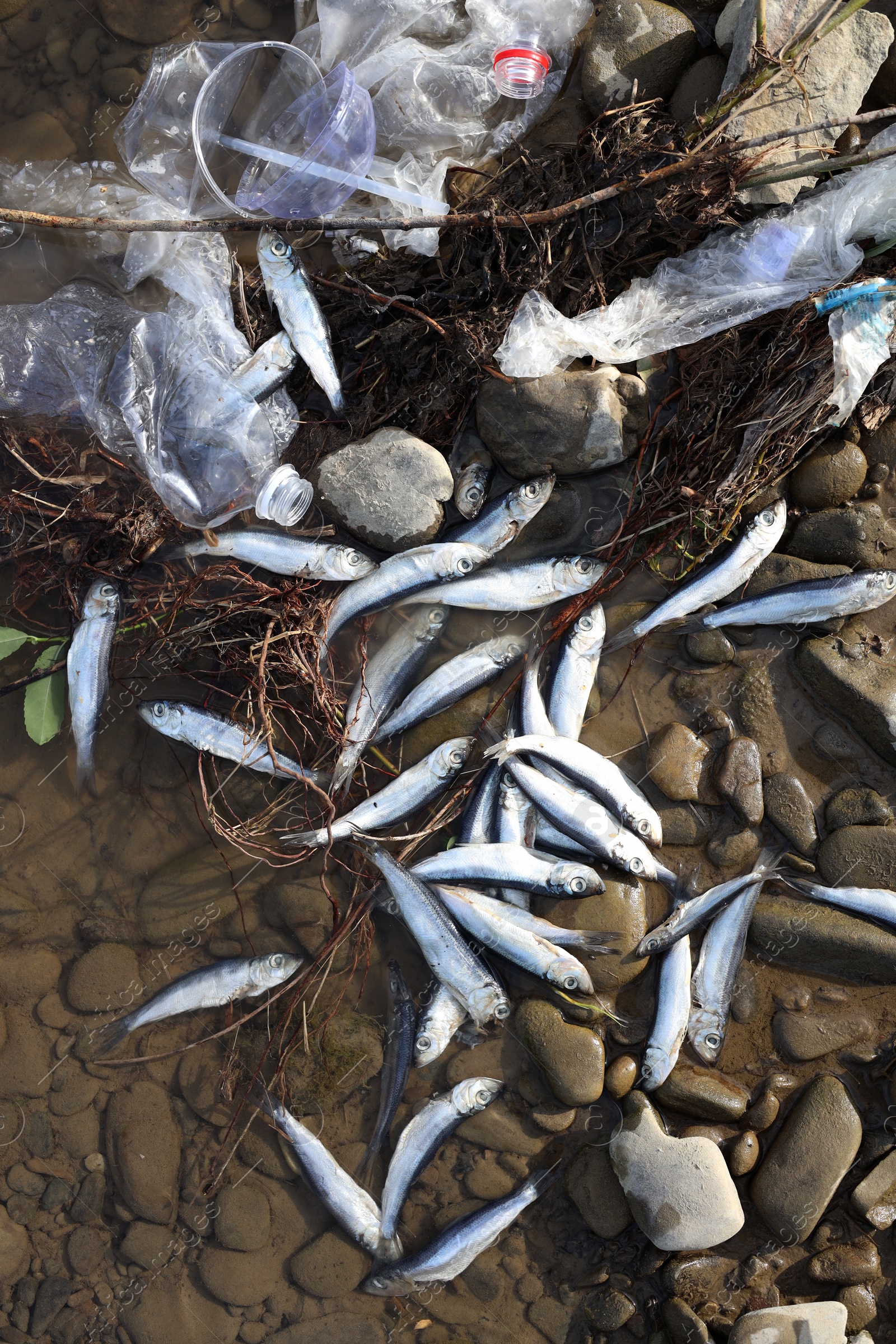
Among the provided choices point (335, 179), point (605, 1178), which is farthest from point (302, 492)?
point (605, 1178)

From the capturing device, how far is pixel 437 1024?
14.1ft

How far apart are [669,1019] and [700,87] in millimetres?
5252

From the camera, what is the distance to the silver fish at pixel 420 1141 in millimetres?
4316

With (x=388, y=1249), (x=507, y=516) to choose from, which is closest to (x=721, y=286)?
(x=507, y=516)

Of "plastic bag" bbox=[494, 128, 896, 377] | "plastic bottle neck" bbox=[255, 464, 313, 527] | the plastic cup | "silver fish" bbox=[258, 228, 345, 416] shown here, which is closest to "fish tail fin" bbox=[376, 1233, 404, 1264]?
"plastic bottle neck" bbox=[255, 464, 313, 527]

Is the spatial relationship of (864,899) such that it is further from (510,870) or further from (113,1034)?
(113,1034)

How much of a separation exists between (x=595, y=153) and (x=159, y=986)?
17.8 feet

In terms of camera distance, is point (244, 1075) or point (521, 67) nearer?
point (521, 67)

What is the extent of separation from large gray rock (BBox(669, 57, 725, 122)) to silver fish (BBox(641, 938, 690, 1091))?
Result: 15.4ft

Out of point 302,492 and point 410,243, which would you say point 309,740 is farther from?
point 410,243

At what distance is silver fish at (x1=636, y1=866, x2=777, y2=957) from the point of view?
425 cm

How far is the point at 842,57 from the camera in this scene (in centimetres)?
405

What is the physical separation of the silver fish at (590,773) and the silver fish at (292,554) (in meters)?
1.34

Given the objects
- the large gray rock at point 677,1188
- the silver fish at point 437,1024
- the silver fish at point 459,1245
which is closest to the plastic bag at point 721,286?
the silver fish at point 437,1024
